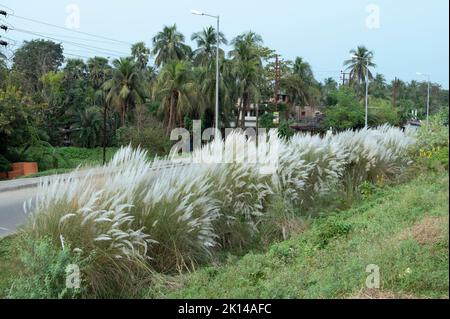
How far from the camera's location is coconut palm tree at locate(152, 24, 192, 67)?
194ft

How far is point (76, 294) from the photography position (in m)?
4.95

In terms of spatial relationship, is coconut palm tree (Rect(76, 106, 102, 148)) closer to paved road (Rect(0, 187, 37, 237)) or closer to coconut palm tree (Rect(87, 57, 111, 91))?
coconut palm tree (Rect(87, 57, 111, 91))

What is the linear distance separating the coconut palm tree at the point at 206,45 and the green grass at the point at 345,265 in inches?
1508

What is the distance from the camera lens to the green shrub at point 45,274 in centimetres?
481

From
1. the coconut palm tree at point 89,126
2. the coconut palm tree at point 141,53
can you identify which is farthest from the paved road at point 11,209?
the coconut palm tree at point 141,53

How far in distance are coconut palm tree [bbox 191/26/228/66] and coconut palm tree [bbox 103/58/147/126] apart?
21.0 feet

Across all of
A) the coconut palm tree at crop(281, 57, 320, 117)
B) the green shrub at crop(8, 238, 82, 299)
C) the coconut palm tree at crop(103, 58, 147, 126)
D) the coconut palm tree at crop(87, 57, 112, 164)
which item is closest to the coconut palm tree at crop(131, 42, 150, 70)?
the coconut palm tree at crop(87, 57, 112, 164)

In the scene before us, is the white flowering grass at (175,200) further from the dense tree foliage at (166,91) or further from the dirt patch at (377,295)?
the dense tree foliage at (166,91)

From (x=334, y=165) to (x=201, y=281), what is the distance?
22.8 feet

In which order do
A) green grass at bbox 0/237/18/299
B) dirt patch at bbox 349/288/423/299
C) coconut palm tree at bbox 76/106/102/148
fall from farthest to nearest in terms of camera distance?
1. coconut palm tree at bbox 76/106/102/148
2. green grass at bbox 0/237/18/299
3. dirt patch at bbox 349/288/423/299

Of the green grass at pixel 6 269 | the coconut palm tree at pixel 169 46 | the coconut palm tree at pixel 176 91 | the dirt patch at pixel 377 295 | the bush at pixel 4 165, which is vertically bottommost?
the bush at pixel 4 165

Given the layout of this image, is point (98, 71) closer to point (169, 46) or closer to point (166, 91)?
point (169, 46)

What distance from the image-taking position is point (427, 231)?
17.2ft

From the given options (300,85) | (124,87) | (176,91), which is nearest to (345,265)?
(176,91)
